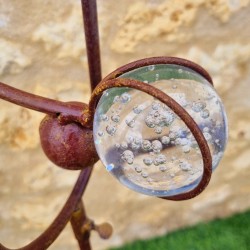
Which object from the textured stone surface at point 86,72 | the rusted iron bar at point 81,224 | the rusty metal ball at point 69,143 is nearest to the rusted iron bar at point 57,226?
the rusted iron bar at point 81,224

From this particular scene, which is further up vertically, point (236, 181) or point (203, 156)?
point (236, 181)

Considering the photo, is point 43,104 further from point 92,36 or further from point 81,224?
point 81,224

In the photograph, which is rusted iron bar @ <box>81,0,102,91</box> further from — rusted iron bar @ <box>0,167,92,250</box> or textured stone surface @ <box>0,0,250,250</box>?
textured stone surface @ <box>0,0,250,250</box>

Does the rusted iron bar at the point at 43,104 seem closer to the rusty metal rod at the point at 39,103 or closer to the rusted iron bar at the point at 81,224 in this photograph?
the rusty metal rod at the point at 39,103

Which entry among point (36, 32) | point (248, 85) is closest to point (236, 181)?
point (248, 85)

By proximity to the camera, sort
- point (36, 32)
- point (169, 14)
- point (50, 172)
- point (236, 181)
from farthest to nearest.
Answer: point (236, 181), point (50, 172), point (169, 14), point (36, 32)

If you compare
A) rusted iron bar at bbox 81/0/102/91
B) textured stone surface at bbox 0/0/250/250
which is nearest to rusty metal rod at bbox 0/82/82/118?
rusted iron bar at bbox 81/0/102/91

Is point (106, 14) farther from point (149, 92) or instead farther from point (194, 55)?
point (149, 92)
